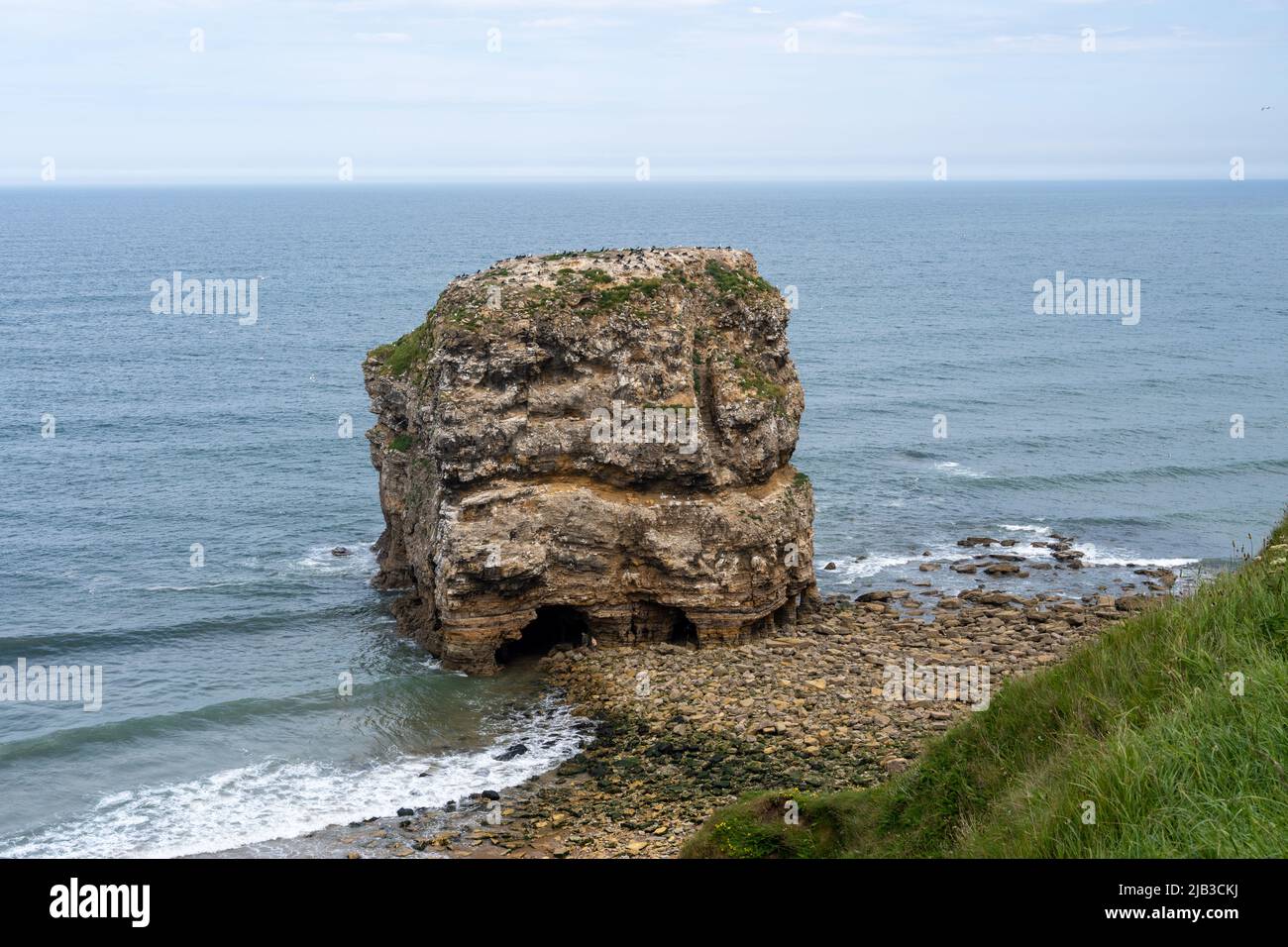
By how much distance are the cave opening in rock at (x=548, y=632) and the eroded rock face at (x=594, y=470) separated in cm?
19

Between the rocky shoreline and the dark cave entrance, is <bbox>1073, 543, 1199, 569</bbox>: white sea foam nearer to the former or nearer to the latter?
the rocky shoreline

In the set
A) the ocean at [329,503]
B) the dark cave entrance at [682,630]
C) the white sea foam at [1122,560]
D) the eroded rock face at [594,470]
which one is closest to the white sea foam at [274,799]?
the ocean at [329,503]

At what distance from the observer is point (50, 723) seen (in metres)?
37.8

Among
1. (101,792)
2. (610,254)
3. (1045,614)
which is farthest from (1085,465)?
(101,792)

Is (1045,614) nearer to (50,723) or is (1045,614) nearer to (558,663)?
(558,663)

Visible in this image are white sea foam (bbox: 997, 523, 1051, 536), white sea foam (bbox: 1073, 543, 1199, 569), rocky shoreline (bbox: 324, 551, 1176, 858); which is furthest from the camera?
white sea foam (bbox: 997, 523, 1051, 536)

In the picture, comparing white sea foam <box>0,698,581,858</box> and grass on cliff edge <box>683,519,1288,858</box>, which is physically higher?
grass on cliff edge <box>683,519,1288,858</box>

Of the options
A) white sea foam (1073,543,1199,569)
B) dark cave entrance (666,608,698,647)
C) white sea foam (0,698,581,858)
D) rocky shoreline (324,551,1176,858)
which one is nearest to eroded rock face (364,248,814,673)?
dark cave entrance (666,608,698,647)

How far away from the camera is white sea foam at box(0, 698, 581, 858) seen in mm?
30656

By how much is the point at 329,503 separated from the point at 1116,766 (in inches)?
2009

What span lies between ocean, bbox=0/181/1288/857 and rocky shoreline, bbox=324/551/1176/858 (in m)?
1.58

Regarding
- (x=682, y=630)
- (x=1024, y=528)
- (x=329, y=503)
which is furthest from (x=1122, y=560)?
(x=329, y=503)

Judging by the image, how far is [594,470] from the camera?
133 feet

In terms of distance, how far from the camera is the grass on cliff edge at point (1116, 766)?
12586 mm
